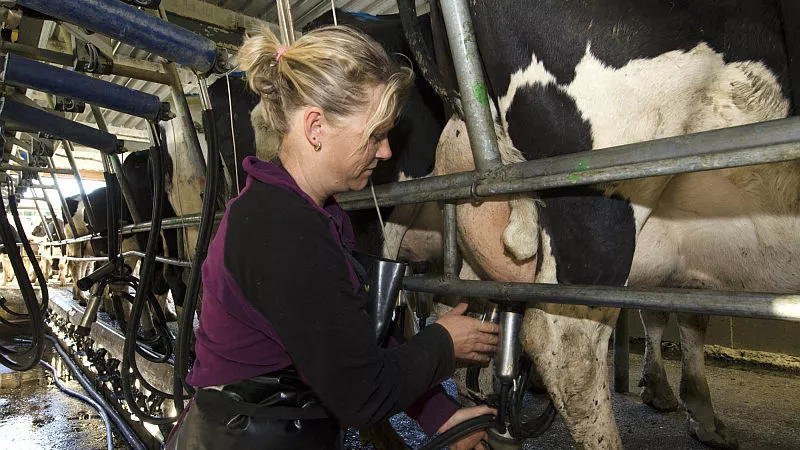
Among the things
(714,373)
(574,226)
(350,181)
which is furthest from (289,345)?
(714,373)

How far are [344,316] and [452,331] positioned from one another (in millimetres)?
339

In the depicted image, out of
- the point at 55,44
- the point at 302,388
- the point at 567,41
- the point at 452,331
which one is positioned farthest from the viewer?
the point at 55,44

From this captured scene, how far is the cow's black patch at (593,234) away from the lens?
1.33m

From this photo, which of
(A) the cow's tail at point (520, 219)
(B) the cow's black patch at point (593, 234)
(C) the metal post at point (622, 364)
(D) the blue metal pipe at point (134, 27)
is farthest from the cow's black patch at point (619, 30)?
(C) the metal post at point (622, 364)

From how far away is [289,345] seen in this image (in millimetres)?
893

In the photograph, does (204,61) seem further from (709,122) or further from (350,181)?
(709,122)

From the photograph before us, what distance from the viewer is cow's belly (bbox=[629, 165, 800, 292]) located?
1.41 metres

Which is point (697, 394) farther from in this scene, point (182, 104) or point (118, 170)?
point (118, 170)

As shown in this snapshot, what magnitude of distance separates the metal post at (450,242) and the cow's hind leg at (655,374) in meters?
2.06

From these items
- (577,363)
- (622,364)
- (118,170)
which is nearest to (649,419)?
(622,364)

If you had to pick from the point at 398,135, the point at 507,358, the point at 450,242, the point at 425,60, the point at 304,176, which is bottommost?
the point at 507,358

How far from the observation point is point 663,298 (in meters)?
0.87

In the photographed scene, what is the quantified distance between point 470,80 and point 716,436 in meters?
2.09

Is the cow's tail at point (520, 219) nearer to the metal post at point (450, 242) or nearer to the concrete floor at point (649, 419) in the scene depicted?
the metal post at point (450, 242)
